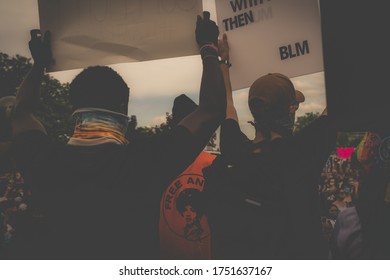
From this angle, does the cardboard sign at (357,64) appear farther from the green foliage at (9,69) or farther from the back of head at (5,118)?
the green foliage at (9,69)

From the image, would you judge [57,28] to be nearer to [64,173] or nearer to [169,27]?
[169,27]

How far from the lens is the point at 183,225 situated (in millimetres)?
2430

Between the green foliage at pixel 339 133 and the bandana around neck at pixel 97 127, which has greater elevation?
the bandana around neck at pixel 97 127

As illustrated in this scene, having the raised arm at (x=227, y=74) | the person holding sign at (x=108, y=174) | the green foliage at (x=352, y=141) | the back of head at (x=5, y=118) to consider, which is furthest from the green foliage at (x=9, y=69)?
the green foliage at (x=352, y=141)

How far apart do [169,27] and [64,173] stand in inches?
42.8

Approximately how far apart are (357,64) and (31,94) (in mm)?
1488

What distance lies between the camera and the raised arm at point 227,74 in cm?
249

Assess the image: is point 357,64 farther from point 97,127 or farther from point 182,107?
point 97,127

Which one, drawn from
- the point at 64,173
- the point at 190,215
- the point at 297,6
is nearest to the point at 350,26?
the point at 297,6

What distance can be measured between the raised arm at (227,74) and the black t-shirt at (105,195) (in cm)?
72

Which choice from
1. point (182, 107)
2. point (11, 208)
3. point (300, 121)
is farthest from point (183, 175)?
point (300, 121)

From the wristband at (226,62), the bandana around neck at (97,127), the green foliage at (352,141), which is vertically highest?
the wristband at (226,62)

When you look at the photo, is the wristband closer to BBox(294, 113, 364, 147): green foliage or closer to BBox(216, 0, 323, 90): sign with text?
BBox(216, 0, 323, 90): sign with text

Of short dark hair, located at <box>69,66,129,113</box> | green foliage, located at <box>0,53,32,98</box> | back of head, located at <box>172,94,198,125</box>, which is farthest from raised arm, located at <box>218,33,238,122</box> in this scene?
green foliage, located at <box>0,53,32,98</box>
